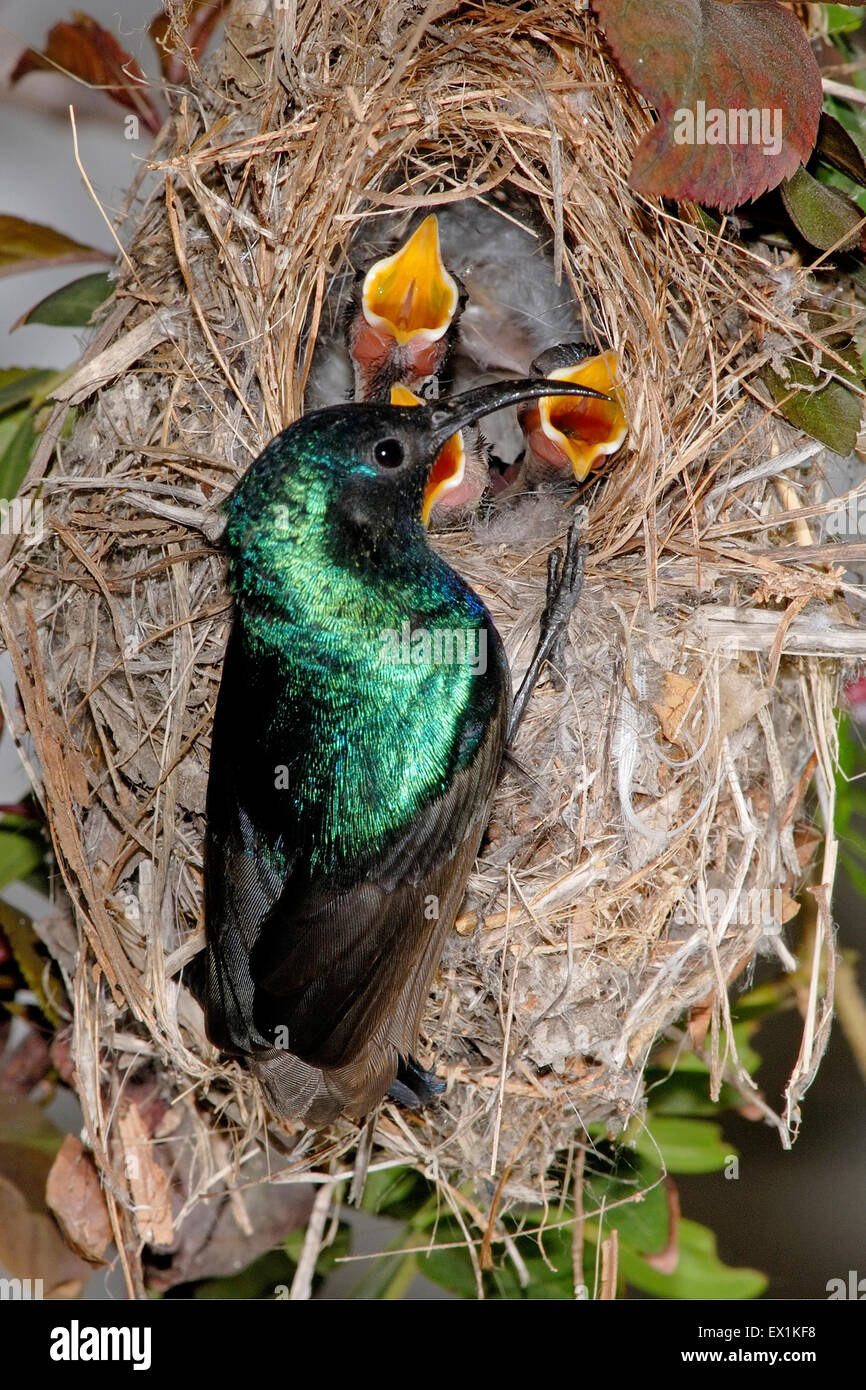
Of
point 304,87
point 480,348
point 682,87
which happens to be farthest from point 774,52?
point 480,348

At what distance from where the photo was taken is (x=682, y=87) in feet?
4.48

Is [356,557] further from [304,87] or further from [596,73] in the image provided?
[596,73]

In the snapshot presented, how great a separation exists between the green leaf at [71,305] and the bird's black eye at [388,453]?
67 cm

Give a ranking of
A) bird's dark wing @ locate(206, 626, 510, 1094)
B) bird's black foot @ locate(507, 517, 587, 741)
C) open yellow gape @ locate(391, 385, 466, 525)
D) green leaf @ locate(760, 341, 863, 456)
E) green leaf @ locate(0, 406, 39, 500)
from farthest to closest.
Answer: open yellow gape @ locate(391, 385, 466, 525), green leaf @ locate(0, 406, 39, 500), bird's black foot @ locate(507, 517, 587, 741), green leaf @ locate(760, 341, 863, 456), bird's dark wing @ locate(206, 626, 510, 1094)

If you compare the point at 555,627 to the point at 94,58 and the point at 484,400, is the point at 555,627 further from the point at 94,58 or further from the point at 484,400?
the point at 94,58

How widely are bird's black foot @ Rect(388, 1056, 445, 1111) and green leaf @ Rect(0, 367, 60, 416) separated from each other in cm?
131

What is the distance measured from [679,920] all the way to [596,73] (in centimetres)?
134

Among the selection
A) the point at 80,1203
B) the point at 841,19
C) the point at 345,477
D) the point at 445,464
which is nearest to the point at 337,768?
the point at 345,477

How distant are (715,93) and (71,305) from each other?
3.69ft

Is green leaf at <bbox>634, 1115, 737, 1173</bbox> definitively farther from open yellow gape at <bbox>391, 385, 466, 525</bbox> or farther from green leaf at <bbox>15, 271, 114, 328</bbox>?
green leaf at <bbox>15, 271, 114, 328</bbox>

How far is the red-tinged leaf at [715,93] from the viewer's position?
1.37 m

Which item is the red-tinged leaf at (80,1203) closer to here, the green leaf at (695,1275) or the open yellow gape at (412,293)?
the green leaf at (695,1275)

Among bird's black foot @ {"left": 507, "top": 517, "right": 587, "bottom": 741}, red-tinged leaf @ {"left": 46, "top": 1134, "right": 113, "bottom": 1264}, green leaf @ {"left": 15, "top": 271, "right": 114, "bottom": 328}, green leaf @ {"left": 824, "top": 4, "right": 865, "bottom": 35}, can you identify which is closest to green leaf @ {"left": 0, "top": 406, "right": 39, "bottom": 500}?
green leaf @ {"left": 15, "top": 271, "right": 114, "bottom": 328}

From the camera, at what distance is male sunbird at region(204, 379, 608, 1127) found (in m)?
1.54
